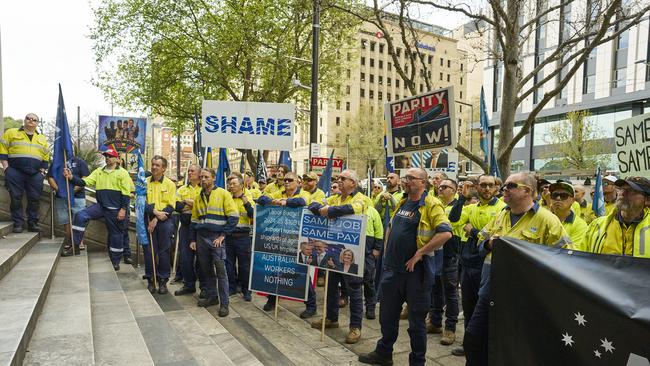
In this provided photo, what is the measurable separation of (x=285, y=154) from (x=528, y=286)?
829 cm

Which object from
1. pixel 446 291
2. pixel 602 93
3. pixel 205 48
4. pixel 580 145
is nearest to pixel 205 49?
pixel 205 48

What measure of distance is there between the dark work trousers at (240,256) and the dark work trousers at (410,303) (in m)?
3.00

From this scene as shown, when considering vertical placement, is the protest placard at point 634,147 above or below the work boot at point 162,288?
above

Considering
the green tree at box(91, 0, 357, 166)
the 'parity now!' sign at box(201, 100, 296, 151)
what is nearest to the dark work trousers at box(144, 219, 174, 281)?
the 'parity now!' sign at box(201, 100, 296, 151)

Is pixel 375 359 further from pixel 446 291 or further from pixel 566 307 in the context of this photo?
pixel 566 307

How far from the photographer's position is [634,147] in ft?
12.9

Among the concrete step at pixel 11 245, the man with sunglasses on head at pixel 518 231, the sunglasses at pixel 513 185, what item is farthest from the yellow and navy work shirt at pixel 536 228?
the concrete step at pixel 11 245

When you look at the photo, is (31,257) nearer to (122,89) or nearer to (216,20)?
(216,20)

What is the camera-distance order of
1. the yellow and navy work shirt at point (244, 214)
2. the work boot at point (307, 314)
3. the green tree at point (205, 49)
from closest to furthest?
the work boot at point (307, 314), the yellow and navy work shirt at point (244, 214), the green tree at point (205, 49)

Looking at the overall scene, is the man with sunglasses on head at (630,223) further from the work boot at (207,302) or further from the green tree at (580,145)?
the green tree at (580,145)

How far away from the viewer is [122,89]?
22.4m

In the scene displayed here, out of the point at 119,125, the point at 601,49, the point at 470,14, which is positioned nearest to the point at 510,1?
the point at 470,14

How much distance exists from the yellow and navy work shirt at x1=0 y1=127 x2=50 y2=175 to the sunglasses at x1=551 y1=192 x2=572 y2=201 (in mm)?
8015

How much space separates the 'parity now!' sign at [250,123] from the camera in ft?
26.6
